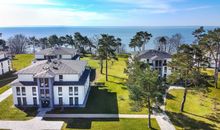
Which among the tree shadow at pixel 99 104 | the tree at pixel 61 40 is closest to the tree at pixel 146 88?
the tree shadow at pixel 99 104

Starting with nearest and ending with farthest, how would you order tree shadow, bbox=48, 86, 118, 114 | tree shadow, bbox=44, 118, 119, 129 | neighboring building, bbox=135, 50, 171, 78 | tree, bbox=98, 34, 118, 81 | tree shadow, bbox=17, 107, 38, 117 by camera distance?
tree shadow, bbox=44, 118, 119, 129, tree shadow, bbox=17, 107, 38, 117, tree shadow, bbox=48, 86, 118, 114, tree, bbox=98, 34, 118, 81, neighboring building, bbox=135, 50, 171, 78

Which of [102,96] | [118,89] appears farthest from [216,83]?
[102,96]

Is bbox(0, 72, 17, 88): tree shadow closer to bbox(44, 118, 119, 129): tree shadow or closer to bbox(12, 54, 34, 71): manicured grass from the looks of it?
bbox(12, 54, 34, 71): manicured grass

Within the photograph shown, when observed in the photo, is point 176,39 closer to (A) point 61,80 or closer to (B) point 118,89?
(B) point 118,89

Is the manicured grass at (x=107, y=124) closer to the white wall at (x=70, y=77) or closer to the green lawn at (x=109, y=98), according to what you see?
the green lawn at (x=109, y=98)

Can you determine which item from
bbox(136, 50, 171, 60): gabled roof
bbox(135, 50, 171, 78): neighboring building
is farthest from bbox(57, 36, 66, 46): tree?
bbox(135, 50, 171, 78): neighboring building

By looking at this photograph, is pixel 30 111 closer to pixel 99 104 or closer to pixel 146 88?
pixel 99 104
